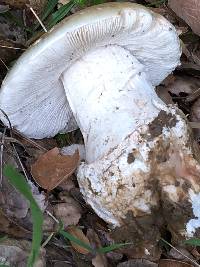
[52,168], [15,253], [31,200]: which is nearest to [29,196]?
[31,200]

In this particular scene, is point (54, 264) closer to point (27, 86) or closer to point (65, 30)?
point (27, 86)

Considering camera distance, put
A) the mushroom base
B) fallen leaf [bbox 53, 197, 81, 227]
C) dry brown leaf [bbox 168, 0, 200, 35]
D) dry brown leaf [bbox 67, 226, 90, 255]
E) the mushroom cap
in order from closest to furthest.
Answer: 1. the mushroom cap
2. the mushroom base
3. dry brown leaf [bbox 67, 226, 90, 255]
4. fallen leaf [bbox 53, 197, 81, 227]
5. dry brown leaf [bbox 168, 0, 200, 35]

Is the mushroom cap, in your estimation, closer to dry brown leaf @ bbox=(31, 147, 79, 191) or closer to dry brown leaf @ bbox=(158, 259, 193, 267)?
dry brown leaf @ bbox=(31, 147, 79, 191)

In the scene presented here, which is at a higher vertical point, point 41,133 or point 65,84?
point 65,84

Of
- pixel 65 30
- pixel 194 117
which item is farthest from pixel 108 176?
pixel 194 117

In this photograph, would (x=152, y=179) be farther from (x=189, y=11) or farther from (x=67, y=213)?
(x=189, y=11)

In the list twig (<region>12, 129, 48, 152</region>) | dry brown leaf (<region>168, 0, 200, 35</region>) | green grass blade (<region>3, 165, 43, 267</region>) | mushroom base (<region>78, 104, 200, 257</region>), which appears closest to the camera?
green grass blade (<region>3, 165, 43, 267</region>)

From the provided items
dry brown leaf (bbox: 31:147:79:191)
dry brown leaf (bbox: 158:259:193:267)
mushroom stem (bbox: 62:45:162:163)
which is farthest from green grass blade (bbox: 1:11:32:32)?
dry brown leaf (bbox: 158:259:193:267)
